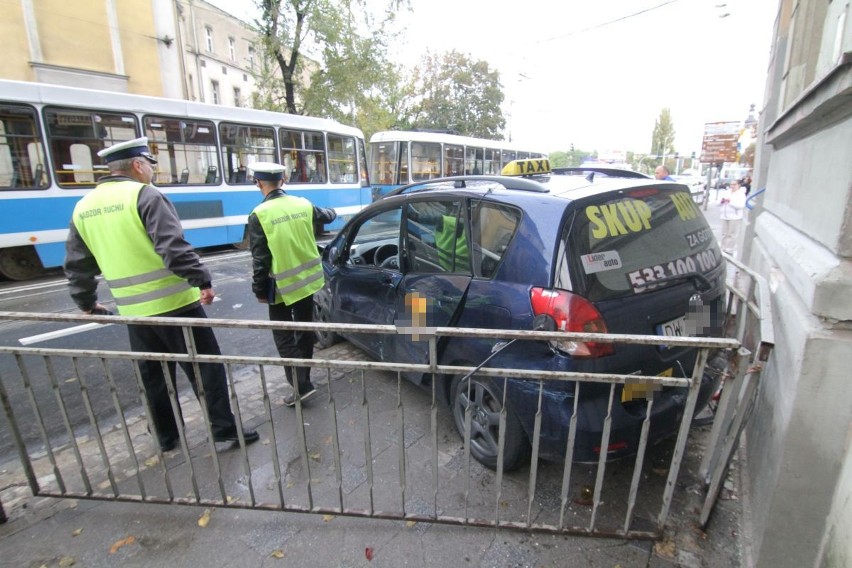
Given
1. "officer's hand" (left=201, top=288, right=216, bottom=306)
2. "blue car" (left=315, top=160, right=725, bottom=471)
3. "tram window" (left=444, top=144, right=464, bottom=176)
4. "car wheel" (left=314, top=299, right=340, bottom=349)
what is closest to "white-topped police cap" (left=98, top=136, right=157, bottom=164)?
"officer's hand" (left=201, top=288, right=216, bottom=306)

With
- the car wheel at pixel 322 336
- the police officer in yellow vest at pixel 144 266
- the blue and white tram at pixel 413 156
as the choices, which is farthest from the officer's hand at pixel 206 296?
the blue and white tram at pixel 413 156

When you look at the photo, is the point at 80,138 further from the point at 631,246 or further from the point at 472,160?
the point at 472,160

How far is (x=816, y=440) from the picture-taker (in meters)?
1.76

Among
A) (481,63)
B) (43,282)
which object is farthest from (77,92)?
(481,63)

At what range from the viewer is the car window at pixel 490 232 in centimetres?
259

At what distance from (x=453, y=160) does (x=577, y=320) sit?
51.6ft

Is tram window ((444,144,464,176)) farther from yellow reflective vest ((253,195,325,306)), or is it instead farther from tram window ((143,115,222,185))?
yellow reflective vest ((253,195,325,306))

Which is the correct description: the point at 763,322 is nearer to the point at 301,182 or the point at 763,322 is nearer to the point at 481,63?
the point at 301,182

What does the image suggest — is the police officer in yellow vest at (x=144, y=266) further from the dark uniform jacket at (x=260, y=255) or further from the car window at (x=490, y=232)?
the car window at (x=490, y=232)

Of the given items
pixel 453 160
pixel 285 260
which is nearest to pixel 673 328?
pixel 285 260

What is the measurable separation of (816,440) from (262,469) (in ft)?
9.09

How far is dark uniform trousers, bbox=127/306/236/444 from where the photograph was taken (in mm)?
2857

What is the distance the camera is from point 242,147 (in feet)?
33.9

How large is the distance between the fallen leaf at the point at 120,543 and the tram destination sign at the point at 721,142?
81.1ft
